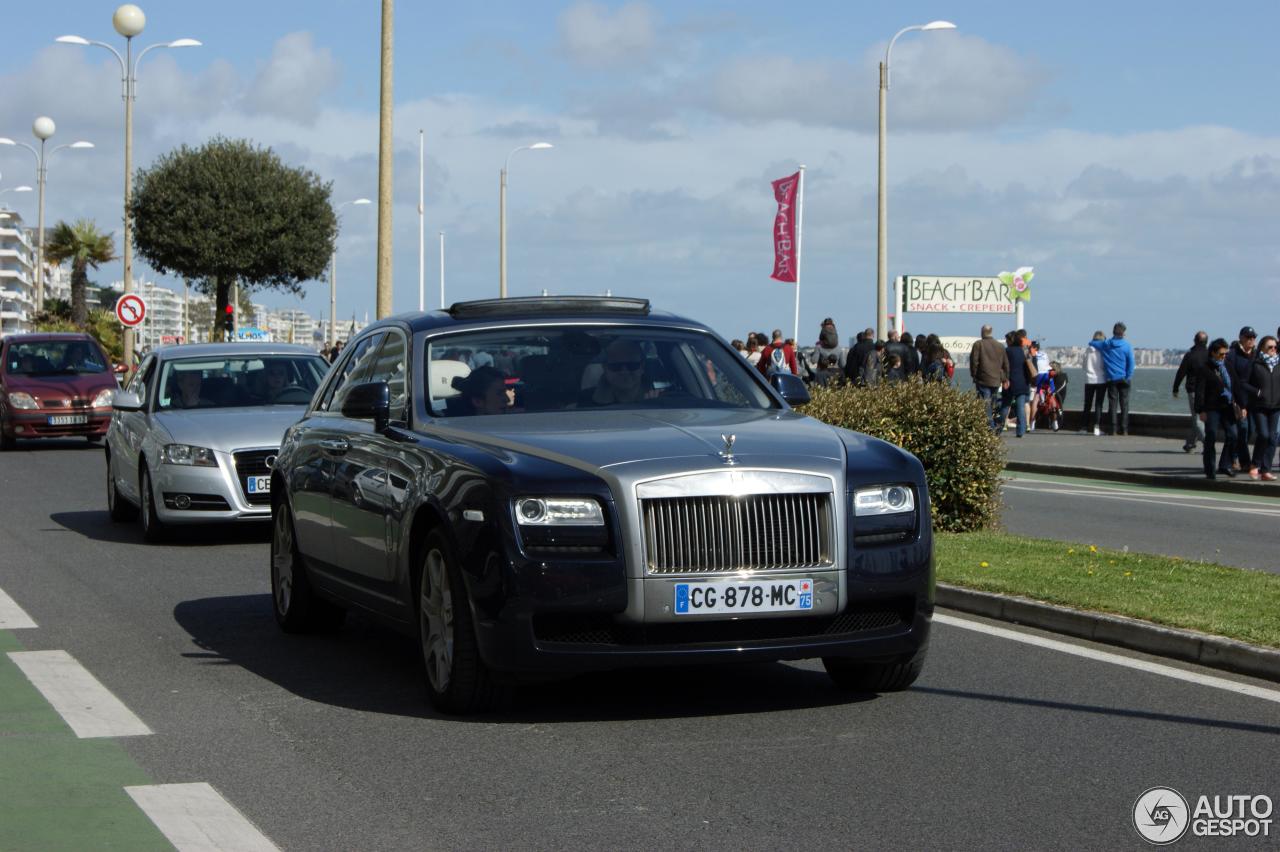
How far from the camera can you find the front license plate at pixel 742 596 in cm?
687

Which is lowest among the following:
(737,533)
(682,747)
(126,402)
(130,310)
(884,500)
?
(682,747)

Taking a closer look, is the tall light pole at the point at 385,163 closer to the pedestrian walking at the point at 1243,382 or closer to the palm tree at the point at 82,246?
the pedestrian walking at the point at 1243,382

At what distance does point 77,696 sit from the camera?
788cm

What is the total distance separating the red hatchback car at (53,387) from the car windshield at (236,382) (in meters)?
12.9

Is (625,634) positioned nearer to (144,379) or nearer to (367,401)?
(367,401)

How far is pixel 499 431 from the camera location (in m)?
7.64

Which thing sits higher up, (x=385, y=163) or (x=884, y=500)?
(x=385, y=163)

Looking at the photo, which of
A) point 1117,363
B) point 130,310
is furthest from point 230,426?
point 130,310

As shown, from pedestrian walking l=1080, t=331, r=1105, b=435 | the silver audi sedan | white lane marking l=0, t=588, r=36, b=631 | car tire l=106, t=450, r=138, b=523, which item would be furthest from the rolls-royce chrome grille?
pedestrian walking l=1080, t=331, r=1105, b=435

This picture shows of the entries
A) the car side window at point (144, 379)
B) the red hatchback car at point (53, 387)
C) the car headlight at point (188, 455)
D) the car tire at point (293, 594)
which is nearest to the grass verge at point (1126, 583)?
the car tire at point (293, 594)

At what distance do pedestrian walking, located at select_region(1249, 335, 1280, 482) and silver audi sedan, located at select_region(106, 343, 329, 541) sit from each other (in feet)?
41.1

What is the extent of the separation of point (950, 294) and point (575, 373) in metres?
37.3

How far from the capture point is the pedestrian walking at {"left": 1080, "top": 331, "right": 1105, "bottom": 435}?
111ft

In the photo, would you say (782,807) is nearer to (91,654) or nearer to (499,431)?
(499,431)
